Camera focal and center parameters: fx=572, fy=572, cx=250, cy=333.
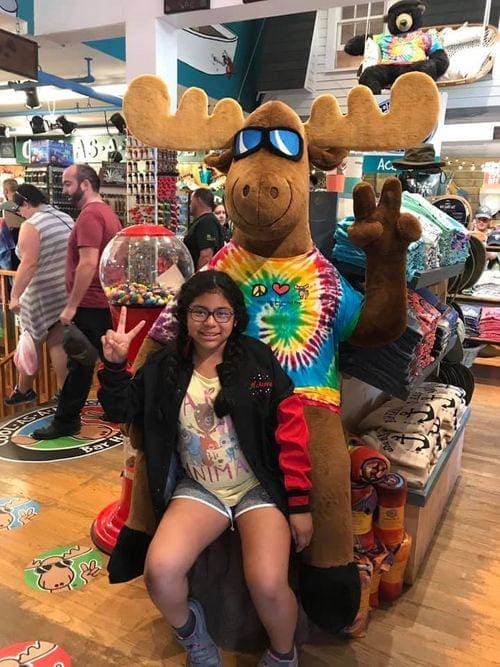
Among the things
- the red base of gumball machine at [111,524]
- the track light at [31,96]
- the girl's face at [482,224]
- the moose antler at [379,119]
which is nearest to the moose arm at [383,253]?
the moose antler at [379,119]

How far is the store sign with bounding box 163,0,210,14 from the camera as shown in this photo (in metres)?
3.89

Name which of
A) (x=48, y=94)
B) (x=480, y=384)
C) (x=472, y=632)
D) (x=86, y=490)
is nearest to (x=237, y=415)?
(x=472, y=632)

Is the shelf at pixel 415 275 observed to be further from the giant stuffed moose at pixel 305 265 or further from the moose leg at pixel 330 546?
the moose leg at pixel 330 546

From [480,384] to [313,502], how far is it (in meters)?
4.02

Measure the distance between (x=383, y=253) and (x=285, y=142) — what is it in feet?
1.33

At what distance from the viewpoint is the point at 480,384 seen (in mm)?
5133

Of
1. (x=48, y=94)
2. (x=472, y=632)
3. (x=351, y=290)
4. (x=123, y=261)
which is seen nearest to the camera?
(x=351, y=290)

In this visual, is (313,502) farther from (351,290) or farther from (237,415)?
(351,290)

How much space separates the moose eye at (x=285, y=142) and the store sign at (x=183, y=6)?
2861 millimetres

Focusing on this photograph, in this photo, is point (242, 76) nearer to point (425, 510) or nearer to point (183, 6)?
point (183, 6)

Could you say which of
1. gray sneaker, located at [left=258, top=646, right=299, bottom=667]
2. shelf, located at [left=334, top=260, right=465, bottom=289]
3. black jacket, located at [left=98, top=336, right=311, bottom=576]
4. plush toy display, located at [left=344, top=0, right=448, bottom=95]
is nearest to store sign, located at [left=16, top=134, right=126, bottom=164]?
plush toy display, located at [left=344, top=0, right=448, bottom=95]

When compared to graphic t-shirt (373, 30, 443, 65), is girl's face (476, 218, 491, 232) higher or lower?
lower

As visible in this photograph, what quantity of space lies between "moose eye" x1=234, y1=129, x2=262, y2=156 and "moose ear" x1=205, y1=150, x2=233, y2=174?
3.1 inches

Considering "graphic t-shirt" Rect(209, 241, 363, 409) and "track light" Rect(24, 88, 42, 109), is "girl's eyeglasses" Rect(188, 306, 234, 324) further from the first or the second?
"track light" Rect(24, 88, 42, 109)
